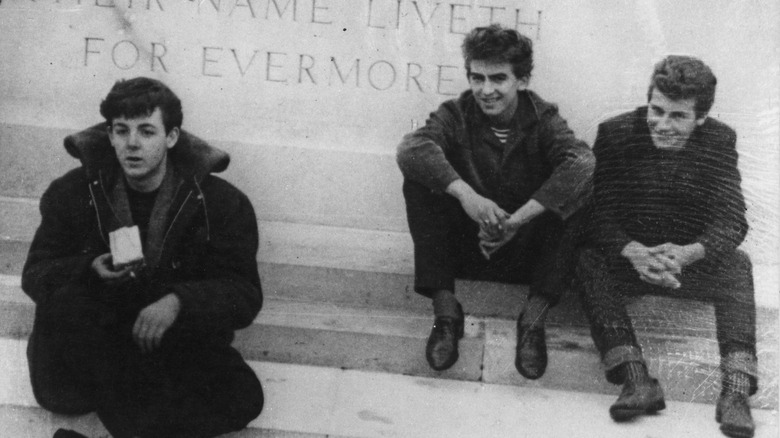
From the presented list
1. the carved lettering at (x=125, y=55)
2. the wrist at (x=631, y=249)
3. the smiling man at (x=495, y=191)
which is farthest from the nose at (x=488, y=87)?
the carved lettering at (x=125, y=55)

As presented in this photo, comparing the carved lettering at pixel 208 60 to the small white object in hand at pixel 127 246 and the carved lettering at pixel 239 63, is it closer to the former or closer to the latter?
the carved lettering at pixel 239 63

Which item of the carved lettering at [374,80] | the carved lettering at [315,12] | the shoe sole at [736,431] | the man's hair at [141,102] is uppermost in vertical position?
the carved lettering at [315,12]

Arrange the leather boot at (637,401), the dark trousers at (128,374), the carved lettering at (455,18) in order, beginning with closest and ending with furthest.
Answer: the dark trousers at (128,374), the leather boot at (637,401), the carved lettering at (455,18)

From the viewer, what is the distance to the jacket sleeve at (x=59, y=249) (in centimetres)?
263

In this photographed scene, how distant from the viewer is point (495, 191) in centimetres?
277

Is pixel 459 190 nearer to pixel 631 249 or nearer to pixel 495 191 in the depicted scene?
pixel 495 191

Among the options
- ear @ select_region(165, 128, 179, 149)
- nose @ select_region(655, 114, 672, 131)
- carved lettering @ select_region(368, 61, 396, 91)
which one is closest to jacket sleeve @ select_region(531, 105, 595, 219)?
nose @ select_region(655, 114, 672, 131)

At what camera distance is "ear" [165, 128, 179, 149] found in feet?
9.07

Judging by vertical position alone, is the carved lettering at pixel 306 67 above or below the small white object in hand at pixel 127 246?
above

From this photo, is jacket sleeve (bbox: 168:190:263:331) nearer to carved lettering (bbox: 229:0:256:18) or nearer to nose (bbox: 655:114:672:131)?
carved lettering (bbox: 229:0:256:18)

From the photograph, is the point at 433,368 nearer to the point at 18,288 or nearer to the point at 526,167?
the point at 526,167

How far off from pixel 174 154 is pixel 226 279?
0.41 meters

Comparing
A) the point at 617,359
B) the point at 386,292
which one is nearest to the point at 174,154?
the point at 386,292

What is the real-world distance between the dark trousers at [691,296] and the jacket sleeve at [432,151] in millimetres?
Answer: 497
